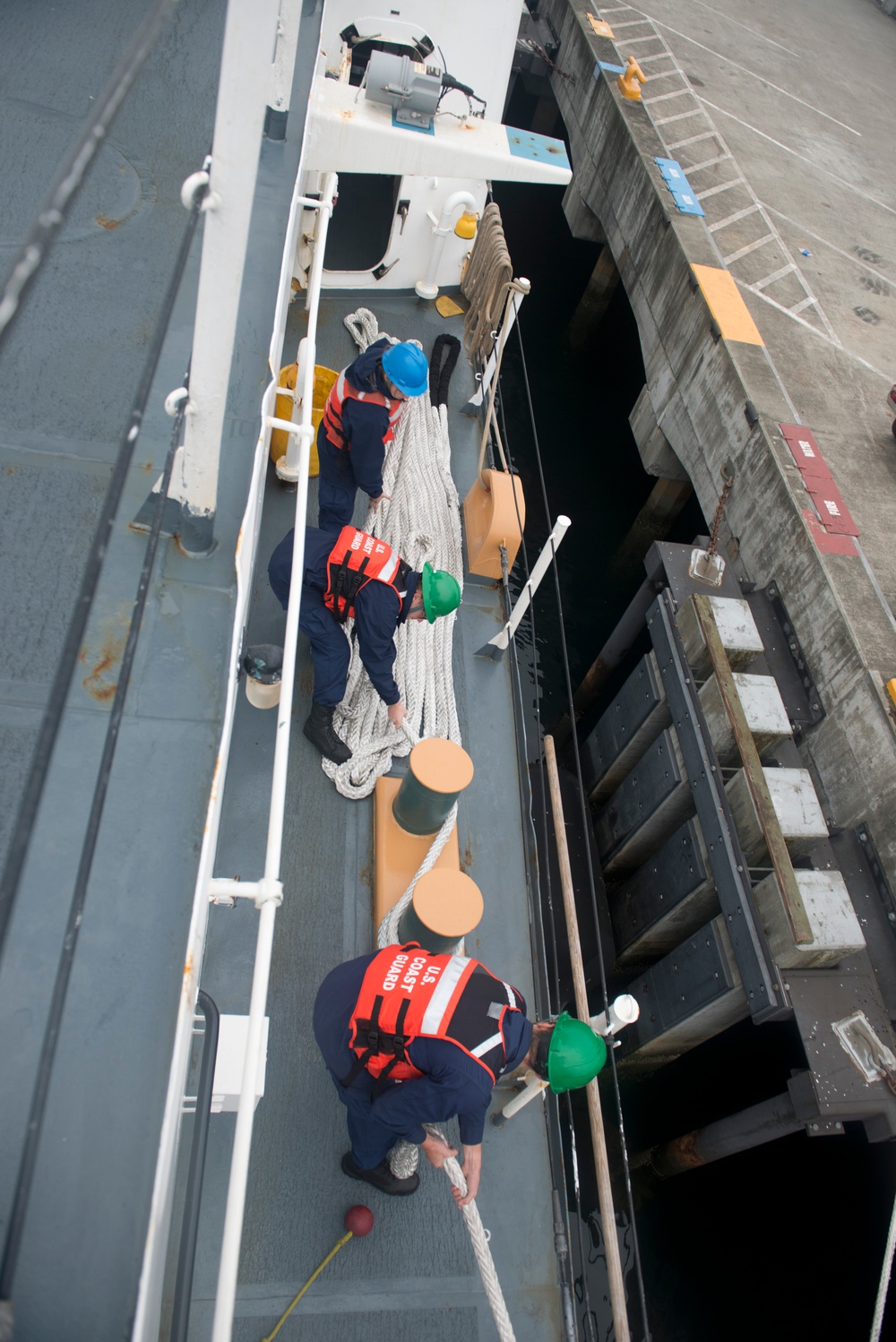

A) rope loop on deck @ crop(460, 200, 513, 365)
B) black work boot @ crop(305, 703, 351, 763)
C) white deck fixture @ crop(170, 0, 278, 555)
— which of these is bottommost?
black work boot @ crop(305, 703, 351, 763)

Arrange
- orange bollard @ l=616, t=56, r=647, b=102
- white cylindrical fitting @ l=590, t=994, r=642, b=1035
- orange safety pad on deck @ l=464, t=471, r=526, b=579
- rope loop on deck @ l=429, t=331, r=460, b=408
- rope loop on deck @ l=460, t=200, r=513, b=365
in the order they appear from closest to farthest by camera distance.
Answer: white cylindrical fitting @ l=590, t=994, r=642, b=1035, orange safety pad on deck @ l=464, t=471, r=526, b=579, rope loop on deck @ l=460, t=200, r=513, b=365, rope loop on deck @ l=429, t=331, r=460, b=408, orange bollard @ l=616, t=56, r=647, b=102

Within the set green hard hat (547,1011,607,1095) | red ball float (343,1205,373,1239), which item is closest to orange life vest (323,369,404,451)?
green hard hat (547,1011,607,1095)

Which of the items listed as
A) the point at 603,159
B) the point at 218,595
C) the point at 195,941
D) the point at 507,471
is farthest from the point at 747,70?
the point at 195,941

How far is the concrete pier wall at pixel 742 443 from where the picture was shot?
619cm

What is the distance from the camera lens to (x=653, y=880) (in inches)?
259

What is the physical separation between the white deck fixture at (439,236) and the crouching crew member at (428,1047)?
552 cm

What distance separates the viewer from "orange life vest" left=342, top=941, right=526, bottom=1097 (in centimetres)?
257

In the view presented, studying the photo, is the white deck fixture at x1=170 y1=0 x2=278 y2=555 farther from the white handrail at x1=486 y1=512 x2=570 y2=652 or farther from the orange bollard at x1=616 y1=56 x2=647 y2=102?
the orange bollard at x1=616 y1=56 x2=647 y2=102

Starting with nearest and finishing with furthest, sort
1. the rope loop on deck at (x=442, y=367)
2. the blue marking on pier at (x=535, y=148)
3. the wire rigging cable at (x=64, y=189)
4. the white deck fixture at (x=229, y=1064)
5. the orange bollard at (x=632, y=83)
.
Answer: the wire rigging cable at (x=64, y=189) → the white deck fixture at (x=229, y=1064) → the blue marking on pier at (x=535, y=148) → the rope loop on deck at (x=442, y=367) → the orange bollard at (x=632, y=83)

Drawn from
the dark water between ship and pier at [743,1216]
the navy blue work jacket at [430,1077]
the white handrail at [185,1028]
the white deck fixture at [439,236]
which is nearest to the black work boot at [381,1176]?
the navy blue work jacket at [430,1077]

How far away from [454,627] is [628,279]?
26.9ft

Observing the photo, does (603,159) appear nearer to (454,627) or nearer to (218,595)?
(454,627)

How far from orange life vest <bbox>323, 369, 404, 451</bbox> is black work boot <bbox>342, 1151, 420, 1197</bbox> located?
340 cm

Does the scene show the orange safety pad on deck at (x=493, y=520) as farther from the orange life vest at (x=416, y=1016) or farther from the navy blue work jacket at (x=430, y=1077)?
the navy blue work jacket at (x=430, y=1077)
